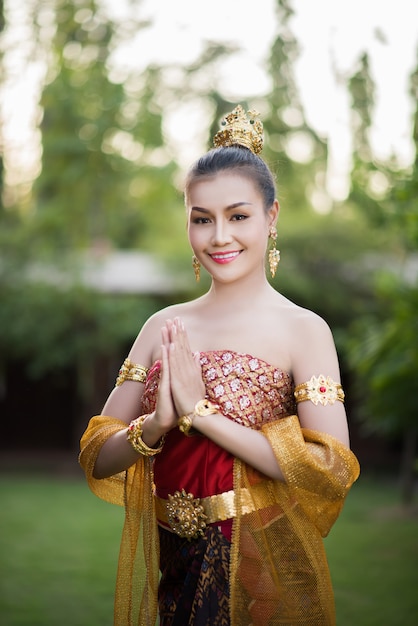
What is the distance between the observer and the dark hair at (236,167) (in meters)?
2.23

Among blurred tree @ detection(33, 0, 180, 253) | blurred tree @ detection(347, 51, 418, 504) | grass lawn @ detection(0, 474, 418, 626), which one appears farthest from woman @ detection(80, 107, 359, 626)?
blurred tree @ detection(33, 0, 180, 253)

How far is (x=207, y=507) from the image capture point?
83.8 inches

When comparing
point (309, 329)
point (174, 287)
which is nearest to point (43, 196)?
point (174, 287)

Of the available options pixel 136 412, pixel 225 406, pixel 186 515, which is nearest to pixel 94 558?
pixel 136 412

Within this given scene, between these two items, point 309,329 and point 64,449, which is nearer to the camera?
point 309,329

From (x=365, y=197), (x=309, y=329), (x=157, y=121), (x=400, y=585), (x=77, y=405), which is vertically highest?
(x=157, y=121)

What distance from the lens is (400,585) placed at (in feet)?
19.6

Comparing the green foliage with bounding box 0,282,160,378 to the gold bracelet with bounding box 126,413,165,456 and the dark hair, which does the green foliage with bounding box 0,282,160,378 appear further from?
the gold bracelet with bounding box 126,413,165,456

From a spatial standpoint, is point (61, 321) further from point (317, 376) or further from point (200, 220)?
point (317, 376)

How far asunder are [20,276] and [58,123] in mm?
3414

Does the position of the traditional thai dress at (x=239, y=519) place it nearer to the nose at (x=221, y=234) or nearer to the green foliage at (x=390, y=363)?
the nose at (x=221, y=234)

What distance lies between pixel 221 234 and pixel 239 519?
28.5 inches

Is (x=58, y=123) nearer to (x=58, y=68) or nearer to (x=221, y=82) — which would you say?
(x=58, y=68)

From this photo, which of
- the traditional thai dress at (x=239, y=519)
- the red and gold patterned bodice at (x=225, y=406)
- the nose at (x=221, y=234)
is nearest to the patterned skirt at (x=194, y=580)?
the traditional thai dress at (x=239, y=519)
